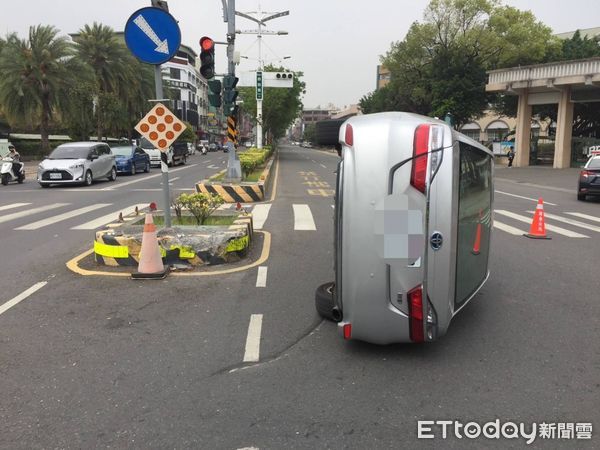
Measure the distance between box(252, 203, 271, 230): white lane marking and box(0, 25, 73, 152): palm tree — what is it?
25.9m

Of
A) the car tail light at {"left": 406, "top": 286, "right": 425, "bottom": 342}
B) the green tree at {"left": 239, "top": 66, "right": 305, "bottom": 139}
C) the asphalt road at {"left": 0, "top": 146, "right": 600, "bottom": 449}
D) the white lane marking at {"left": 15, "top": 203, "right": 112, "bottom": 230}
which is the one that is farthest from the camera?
the green tree at {"left": 239, "top": 66, "right": 305, "bottom": 139}

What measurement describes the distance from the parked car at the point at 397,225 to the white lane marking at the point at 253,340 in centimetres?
77

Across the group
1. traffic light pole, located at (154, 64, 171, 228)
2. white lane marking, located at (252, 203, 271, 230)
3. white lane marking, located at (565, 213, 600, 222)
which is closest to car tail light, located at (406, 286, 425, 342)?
traffic light pole, located at (154, 64, 171, 228)

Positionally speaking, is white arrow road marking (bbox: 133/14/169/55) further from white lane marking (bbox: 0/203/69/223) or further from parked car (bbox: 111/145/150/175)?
parked car (bbox: 111/145/150/175)

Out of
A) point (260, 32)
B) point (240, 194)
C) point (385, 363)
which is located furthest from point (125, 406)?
point (260, 32)

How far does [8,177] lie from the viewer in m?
19.7

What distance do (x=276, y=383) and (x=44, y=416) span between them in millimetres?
1489

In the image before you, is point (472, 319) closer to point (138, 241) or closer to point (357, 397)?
point (357, 397)

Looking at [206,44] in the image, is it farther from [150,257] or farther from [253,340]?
[253,340]

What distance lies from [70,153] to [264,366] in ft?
58.6

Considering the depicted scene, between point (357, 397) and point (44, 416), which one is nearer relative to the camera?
point (44, 416)

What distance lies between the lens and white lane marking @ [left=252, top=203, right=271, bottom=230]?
10.5m

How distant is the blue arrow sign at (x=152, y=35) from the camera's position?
6.41 m

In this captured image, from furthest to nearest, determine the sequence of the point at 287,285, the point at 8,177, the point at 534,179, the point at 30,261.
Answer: the point at 534,179, the point at 8,177, the point at 30,261, the point at 287,285
